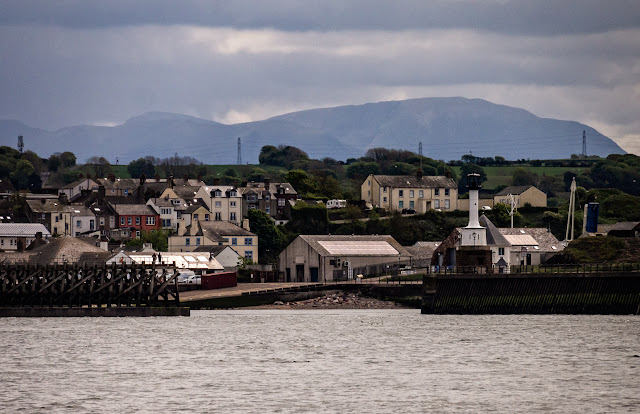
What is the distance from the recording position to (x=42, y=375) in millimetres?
50531

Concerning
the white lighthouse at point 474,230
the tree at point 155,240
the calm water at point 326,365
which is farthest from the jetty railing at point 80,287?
the tree at point 155,240

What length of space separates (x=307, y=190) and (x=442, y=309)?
93507 millimetres

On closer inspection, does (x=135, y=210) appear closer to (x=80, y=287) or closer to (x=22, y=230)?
(x=22, y=230)

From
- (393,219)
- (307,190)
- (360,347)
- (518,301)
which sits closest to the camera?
(360,347)

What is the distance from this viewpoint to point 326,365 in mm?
53750

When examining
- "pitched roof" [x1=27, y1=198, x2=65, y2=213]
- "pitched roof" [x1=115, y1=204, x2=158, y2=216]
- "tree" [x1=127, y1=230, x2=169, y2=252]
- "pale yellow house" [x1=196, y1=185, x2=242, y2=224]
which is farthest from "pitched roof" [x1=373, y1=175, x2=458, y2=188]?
"pitched roof" [x1=27, y1=198, x2=65, y2=213]

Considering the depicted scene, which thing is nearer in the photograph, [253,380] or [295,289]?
[253,380]

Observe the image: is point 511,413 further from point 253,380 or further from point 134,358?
point 134,358

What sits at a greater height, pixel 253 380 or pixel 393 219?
pixel 393 219

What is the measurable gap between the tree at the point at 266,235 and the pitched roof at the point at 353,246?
71.1 feet

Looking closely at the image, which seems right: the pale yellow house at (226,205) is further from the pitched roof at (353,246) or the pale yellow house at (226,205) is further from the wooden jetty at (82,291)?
the wooden jetty at (82,291)

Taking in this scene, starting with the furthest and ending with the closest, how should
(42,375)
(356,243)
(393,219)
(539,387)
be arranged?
(393,219) < (356,243) < (42,375) < (539,387)

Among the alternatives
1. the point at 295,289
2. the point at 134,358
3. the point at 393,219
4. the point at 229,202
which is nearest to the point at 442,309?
the point at 295,289

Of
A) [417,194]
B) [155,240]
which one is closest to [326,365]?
[155,240]
